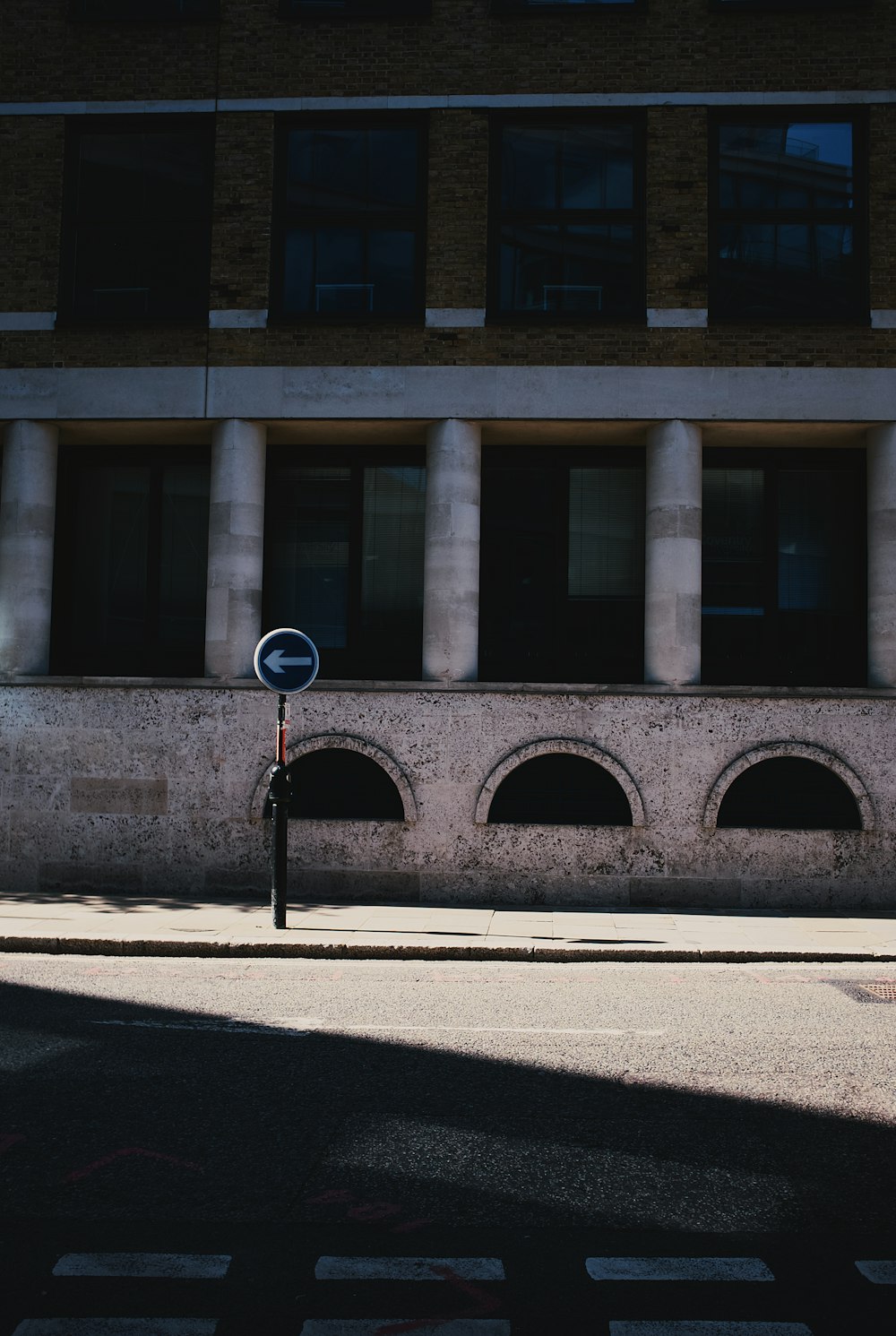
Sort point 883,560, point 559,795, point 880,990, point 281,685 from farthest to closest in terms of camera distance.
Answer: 1. point 883,560
2. point 559,795
3. point 281,685
4. point 880,990

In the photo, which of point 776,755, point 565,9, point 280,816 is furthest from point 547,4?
point 280,816

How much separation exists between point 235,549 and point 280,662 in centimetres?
350

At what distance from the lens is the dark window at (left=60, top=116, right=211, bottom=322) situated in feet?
49.4

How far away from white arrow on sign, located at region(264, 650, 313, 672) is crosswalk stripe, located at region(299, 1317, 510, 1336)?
8.29m

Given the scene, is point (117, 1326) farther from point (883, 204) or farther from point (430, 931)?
point (883, 204)

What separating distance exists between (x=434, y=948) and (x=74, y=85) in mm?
12072

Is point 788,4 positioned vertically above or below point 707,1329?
above

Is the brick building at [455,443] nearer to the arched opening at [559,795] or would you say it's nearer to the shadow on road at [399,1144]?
the arched opening at [559,795]

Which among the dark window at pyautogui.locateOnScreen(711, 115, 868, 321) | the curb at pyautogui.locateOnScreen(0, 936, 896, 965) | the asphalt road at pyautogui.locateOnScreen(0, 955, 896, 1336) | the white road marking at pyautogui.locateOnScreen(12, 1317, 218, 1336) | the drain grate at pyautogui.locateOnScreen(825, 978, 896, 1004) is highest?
the dark window at pyautogui.locateOnScreen(711, 115, 868, 321)

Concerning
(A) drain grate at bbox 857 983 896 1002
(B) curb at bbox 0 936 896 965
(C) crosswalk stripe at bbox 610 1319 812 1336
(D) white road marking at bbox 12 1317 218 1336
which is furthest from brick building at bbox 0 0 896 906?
(D) white road marking at bbox 12 1317 218 1336

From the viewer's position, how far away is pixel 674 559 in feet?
46.4

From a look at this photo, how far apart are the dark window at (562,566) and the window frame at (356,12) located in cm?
556

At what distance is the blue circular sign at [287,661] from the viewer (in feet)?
37.3

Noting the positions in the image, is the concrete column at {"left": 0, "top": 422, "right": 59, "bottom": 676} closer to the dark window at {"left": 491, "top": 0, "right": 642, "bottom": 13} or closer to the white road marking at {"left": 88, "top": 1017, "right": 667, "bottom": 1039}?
the dark window at {"left": 491, "top": 0, "right": 642, "bottom": 13}
